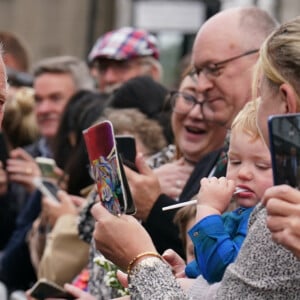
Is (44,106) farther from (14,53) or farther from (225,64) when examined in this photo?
(225,64)

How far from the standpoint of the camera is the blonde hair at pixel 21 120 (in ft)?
30.9

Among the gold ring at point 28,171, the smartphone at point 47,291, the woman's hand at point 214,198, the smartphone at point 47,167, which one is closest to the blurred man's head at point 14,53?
the gold ring at point 28,171

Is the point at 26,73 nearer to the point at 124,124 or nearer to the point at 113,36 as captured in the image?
the point at 113,36

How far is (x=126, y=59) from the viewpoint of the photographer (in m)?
8.52

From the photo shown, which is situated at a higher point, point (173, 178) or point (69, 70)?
point (173, 178)

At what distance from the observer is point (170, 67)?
703 inches

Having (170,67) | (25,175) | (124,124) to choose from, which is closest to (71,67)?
(25,175)

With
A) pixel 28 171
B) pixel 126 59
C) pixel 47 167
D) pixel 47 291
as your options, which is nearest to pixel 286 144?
pixel 47 291

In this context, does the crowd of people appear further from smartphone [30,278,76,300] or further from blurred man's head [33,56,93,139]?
smartphone [30,278,76,300]

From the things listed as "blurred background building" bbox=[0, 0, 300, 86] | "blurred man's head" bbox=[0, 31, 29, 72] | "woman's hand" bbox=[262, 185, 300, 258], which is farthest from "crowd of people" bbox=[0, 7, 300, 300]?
"blurred background building" bbox=[0, 0, 300, 86]

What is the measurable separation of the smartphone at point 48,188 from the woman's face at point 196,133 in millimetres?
1506

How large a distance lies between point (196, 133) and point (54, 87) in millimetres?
3566

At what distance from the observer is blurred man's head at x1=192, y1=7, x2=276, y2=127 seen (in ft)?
17.9

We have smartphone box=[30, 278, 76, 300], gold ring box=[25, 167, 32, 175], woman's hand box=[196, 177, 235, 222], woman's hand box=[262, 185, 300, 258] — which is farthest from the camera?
gold ring box=[25, 167, 32, 175]
